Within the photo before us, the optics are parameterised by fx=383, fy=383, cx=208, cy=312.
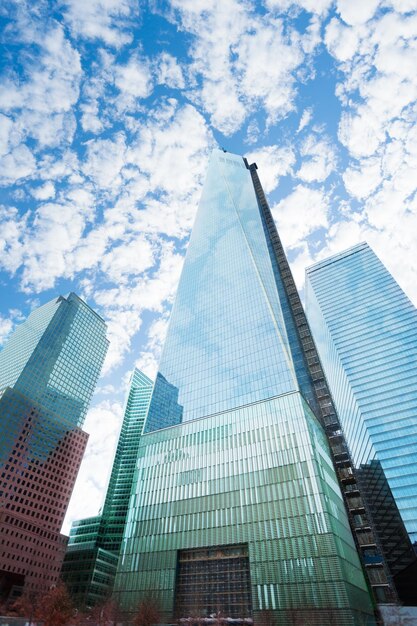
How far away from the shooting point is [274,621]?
46719mm

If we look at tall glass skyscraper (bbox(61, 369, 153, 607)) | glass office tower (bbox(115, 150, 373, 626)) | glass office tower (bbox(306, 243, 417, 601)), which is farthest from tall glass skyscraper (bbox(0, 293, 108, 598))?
glass office tower (bbox(306, 243, 417, 601))

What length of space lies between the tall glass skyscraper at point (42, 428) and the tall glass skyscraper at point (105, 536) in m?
14.9

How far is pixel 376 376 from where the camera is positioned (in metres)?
109

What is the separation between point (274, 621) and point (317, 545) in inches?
397

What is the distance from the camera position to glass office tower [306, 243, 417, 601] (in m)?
90.8

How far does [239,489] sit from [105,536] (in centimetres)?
10753

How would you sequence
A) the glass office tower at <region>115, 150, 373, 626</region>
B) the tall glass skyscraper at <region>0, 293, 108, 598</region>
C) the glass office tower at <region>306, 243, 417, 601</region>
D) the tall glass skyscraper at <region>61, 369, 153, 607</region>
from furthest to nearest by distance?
the tall glass skyscraper at <region>61, 369, 153, 607</region> → the tall glass skyscraper at <region>0, 293, 108, 598</region> → the glass office tower at <region>306, 243, 417, 601</region> → the glass office tower at <region>115, 150, 373, 626</region>

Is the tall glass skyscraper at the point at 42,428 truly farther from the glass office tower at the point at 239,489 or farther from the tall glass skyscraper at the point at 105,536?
the glass office tower at the point at 239,489

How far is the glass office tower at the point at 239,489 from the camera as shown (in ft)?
163

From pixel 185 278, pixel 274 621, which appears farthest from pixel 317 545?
pixel 185 278

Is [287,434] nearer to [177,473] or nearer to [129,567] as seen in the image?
[177,473]

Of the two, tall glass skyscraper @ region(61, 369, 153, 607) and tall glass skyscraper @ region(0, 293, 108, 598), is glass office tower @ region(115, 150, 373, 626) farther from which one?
tall glass skyscraper @ region(0, 293, 108, 598)

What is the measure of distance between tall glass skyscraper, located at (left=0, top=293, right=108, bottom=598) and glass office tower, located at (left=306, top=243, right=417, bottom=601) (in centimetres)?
9512

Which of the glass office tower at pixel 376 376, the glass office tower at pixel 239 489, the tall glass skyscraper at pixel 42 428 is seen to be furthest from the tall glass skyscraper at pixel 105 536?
the glass office tower at pixel 376 376
